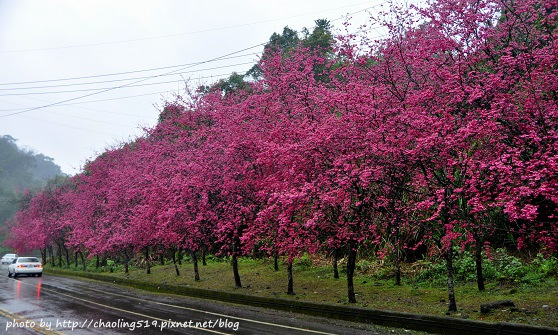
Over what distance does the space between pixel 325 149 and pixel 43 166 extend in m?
178

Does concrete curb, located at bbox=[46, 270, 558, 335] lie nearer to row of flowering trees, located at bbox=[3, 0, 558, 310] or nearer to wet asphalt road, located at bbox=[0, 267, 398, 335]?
wet asphalt road, located at bbox=[0, 267, 398, 335]

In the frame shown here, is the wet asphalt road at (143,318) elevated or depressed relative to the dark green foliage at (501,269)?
depressed

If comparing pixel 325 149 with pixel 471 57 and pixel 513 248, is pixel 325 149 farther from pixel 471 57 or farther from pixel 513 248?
pixel 513 248

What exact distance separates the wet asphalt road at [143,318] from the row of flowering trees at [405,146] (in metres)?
Answer: 2.34

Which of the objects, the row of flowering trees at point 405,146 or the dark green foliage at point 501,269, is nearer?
the row of flowering trees at point 405,146

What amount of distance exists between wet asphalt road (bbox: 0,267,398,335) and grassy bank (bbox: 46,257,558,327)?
1.75 m

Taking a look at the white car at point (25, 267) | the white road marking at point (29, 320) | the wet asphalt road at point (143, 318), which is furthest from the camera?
the white car at point (25, 267)

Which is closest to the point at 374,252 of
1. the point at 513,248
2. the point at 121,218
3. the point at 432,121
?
the point at 513,248

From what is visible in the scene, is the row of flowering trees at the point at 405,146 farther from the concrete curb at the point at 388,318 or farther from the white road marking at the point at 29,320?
the white road marking at the point at 29,320

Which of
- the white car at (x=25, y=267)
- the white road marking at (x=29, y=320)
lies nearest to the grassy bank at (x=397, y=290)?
the white road marking at (x=29, y=320)

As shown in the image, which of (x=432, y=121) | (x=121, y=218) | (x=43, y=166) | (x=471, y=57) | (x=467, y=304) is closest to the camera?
(x=432, y=121)

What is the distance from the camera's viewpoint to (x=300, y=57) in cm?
1734

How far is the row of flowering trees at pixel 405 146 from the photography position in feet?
31.0

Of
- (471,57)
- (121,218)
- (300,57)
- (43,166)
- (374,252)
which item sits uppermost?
(43,166)
